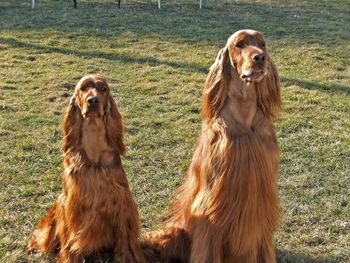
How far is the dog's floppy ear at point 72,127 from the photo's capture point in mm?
3732

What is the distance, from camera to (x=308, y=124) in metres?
7.23

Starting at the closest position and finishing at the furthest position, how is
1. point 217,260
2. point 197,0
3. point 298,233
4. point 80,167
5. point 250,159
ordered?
point 250,159
point 217,260
point 80,167
point 298,233
point 197,0

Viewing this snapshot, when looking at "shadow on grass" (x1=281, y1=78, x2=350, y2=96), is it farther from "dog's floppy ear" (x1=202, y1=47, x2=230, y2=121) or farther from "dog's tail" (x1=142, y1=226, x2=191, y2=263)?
"dog's floppy ear" (x1=202, y1=47, x2=230, y2=121)

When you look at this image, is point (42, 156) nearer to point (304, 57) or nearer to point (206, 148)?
point (206, 148)

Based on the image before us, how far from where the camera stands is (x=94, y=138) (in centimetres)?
371

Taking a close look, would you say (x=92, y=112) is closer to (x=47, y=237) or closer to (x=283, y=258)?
(x=47, y=237)

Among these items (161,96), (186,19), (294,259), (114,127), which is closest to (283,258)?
(294,259)

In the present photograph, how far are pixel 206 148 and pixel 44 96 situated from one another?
18.6ft

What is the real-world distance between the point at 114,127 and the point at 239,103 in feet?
3.38

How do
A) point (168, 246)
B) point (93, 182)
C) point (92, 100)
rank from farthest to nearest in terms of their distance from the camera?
point (168, 246) < point (93, 182) < point (92, 100)

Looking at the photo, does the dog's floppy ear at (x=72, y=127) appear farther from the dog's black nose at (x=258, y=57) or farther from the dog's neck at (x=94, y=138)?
the dog's black nose at (x=258, y=57)

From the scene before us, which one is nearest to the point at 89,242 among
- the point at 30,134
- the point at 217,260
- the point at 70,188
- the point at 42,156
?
the point at 70,188

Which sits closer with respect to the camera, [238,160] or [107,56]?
[238,160]

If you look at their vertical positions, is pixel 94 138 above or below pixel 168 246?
above
